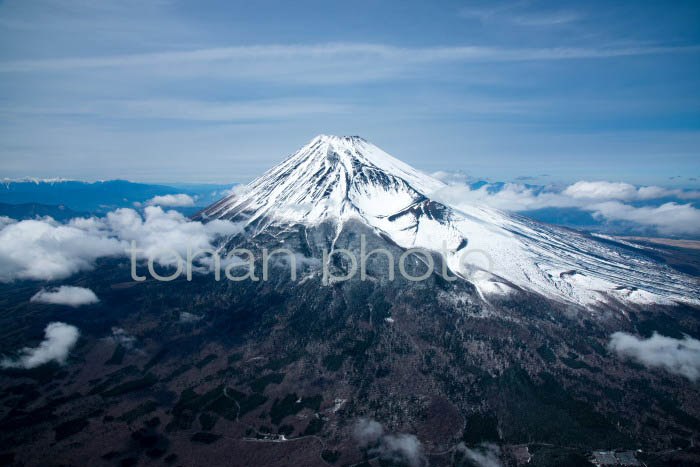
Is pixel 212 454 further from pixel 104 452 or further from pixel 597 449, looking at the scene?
pixel 597 449

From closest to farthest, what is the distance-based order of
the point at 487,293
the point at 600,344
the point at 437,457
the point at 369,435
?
the point at 437,457 → the point at 369,435 → the point at 600,344 → the point at 487,293

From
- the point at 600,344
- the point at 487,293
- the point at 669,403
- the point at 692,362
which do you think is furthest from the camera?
the point at 487,293

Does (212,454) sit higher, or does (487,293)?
(487,293)

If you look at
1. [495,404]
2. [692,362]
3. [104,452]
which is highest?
[692,362]

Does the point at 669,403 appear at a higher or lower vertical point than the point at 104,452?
higher

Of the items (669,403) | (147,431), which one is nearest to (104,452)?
(147,431)

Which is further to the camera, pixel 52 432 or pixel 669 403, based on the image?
pixel 669 403

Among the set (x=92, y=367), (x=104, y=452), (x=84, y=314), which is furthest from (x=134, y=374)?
(x=84, y=314)

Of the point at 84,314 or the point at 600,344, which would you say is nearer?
the point at 600,344

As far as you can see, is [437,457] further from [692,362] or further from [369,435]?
[692,362]
